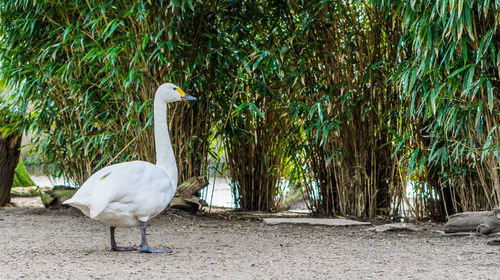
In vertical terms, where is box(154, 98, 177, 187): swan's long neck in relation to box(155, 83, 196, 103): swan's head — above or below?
below

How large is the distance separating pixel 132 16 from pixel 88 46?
0.60 meters

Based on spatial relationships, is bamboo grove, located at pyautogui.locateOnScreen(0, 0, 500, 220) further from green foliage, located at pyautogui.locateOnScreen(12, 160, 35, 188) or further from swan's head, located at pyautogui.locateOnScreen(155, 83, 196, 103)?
green foliage, located at pyautogui.locateOnScreen(12, 160, 35, 188)

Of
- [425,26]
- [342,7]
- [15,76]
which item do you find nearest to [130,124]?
[15,76]

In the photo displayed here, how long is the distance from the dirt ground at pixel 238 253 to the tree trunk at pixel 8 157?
1496 millimetres

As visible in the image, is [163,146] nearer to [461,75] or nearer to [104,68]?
[104,68]

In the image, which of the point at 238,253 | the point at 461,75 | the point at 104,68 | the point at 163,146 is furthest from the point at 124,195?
the point at 461,75

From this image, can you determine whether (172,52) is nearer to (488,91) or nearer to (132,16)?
(132,16)

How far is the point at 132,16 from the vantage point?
4637 millimetres

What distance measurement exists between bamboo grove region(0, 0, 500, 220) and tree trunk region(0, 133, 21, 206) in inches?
24.3

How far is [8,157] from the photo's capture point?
6.11 metres

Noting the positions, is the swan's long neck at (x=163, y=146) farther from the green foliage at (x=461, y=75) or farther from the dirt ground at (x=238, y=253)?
the green foliage at (x=461, y=75)

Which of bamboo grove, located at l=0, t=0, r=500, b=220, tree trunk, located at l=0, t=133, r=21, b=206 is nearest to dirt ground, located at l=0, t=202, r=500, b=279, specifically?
bamboo grove, located at l=0, t=0, r=500, b=220

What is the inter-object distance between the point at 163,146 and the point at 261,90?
1.62 meters

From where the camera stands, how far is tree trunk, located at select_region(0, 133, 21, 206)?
605cm
